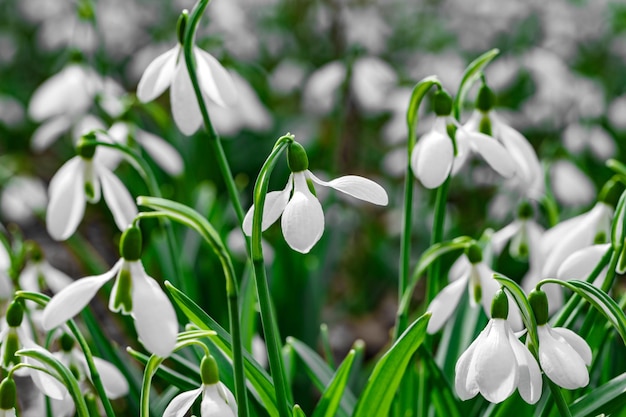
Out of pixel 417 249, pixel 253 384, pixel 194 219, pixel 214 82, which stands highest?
pixel 214 82

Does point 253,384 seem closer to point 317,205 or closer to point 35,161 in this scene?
point 317,205

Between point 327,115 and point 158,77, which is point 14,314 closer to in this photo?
point 158,77

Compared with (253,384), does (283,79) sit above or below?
above

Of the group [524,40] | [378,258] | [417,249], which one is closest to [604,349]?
[378,258]

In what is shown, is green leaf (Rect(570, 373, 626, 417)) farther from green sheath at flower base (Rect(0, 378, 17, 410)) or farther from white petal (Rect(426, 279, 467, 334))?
green sheath at flower base (Rect(0, 378, 17, 410))

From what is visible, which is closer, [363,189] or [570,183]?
[363,189]

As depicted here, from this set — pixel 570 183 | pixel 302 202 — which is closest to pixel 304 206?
pixel 302 202
